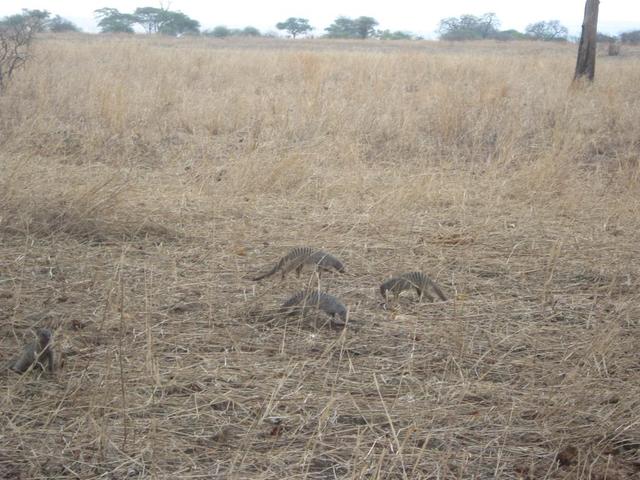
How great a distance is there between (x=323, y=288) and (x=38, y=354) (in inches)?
56.0

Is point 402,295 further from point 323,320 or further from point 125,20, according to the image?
point 125,20

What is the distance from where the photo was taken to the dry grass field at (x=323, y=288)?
7.59 feet

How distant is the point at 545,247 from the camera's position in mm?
4398

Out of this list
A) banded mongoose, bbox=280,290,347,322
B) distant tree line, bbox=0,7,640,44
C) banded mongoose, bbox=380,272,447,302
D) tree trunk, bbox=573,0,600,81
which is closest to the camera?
banded mongoose, bbox=280,290,347,322

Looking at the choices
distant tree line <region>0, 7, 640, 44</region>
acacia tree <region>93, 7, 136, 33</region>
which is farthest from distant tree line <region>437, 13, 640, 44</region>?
acacia tree <region>93, 7, 136, 33</region>

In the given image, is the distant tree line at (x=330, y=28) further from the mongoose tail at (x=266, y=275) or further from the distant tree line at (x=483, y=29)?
the mongoose tail at (x=266, y=275)

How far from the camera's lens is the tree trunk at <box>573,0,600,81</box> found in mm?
13031

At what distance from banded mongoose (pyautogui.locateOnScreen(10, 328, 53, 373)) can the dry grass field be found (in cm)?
5

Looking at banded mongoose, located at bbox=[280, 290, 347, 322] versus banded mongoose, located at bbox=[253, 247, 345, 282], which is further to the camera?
banded mongoose, located at bbox=[253, 247, 345, 282]

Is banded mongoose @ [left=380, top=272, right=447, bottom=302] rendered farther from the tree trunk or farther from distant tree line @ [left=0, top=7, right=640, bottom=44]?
distant tree line @ [left=0, top=7, right=640, bottom=44]

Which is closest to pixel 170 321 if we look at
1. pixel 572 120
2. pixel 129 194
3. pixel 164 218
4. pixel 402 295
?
pixel 402 295

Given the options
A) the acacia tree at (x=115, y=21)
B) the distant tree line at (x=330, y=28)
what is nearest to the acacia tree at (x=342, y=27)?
the distant tree line at (x=330, y=28)

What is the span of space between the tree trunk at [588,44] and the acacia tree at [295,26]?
128ft

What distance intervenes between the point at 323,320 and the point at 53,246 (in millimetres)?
1722
